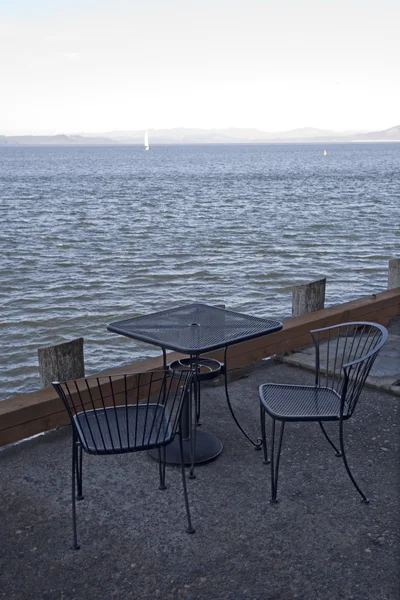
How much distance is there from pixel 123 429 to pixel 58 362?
5.44 ft

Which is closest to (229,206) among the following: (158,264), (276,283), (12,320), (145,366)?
(158,264)

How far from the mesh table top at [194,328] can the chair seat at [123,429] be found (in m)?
0.46

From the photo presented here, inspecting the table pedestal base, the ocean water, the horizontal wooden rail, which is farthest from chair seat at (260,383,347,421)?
the ocean water

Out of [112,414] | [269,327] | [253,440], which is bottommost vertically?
[253,440]

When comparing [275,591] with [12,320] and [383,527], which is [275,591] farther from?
[12,320]

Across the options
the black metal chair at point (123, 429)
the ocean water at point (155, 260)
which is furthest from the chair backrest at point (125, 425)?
the ocean water at point (155, 260)

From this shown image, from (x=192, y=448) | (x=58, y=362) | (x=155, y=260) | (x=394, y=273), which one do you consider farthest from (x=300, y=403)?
(x=155, y=260)

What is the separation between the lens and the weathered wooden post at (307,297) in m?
7.66

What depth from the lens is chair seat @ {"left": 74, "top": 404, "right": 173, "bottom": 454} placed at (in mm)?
3758

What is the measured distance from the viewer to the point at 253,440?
512 centimetres

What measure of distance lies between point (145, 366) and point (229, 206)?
39.8 meters

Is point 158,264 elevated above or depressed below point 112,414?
below

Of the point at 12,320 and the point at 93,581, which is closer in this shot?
the point at 93,581

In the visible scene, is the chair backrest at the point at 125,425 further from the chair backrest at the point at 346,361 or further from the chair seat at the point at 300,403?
the chair backrest at the point at 346,361
